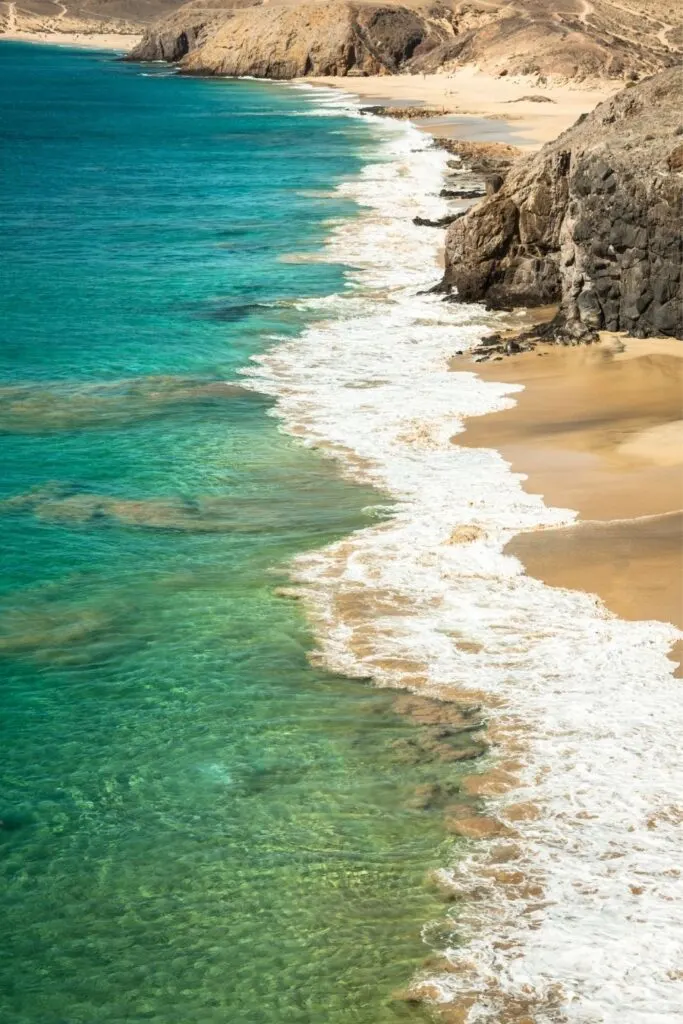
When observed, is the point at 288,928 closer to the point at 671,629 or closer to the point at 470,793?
the point at 470,793

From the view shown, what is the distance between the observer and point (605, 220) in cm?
2114

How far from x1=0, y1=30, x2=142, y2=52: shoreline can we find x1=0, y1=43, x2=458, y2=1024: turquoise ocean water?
14854 cm

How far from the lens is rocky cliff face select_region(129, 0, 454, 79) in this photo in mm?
97938

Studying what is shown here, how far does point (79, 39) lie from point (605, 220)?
6482 inches

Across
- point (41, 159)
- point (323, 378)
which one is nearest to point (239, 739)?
point (323, 378)

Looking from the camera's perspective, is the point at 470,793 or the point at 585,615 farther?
the point at 585,615

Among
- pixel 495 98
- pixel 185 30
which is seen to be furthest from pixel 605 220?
pixel 185 30

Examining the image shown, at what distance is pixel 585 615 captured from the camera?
38.4 feet

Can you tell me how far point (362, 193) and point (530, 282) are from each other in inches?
740

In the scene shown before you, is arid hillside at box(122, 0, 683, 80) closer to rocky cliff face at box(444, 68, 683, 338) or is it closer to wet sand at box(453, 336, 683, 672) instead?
rocky cliff face at box(444, 68, 683, 338)

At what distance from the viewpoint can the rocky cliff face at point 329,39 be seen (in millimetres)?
97938

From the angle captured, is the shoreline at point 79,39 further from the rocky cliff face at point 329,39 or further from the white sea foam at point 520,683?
the white sea foam at point 520,683

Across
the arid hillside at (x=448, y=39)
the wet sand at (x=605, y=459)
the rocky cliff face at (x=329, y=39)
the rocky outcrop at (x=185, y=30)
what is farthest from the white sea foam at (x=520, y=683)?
the rocky outcrop at (x=185, y=30)

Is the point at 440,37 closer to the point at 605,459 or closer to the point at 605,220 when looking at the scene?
the point at 605,220
